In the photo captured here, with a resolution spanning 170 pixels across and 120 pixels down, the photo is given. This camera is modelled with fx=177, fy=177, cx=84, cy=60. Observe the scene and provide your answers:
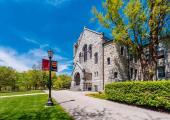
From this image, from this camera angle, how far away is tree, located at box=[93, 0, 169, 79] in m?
18.2

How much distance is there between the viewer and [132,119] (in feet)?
31.1

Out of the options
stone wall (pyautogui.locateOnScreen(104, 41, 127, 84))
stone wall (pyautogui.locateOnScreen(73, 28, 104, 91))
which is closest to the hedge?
stone wall (pyautogui.locateOnScreen(104, 41, 127, 84))

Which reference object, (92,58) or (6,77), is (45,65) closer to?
(92,58)

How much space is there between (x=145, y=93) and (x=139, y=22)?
9173mm

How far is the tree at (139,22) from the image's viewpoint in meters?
18.2

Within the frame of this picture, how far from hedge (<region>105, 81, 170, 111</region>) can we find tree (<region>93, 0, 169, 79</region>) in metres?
5.24

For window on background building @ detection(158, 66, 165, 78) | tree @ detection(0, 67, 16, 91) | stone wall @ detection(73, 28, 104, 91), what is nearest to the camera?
window on background building @ detection(158, 66, 165, 78)

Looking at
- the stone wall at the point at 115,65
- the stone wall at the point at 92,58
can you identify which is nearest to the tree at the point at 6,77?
the stone wall at the point at 92,58

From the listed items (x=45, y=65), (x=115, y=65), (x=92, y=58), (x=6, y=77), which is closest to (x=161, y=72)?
(x=115, y=65)

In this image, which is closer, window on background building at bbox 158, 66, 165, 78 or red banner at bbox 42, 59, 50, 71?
red banner at bbox 42, 59, 50, 71

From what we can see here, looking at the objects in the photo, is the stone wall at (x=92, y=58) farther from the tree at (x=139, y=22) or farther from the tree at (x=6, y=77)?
the tree at (x=6, y=77)

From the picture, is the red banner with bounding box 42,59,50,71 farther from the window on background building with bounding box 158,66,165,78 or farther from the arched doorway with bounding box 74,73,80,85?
the arched doorway with bounding box 74,73,80,85

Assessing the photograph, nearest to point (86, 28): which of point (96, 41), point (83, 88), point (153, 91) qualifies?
point (96, 41)

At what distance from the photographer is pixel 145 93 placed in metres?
13.0
